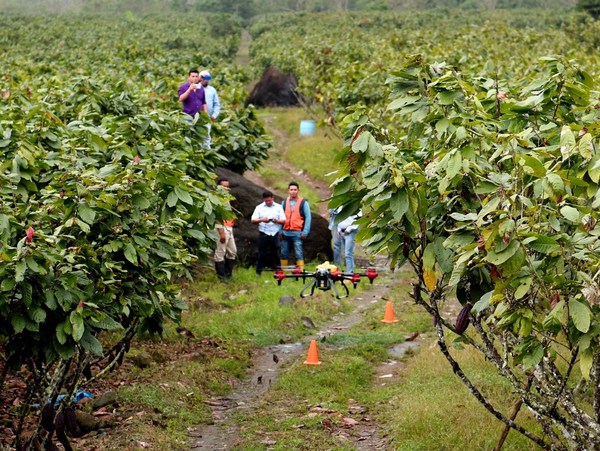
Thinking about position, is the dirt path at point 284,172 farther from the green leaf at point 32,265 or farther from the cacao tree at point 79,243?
the green leaf at point 32,265

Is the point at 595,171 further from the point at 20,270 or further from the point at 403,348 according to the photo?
the point at 403,348

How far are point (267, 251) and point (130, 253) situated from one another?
33.5 feet

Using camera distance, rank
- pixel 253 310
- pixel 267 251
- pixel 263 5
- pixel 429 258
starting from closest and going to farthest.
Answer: pixel 429 258 → pixel 253 310 → pixel 267 251 → pixel 263 5

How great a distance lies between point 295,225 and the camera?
Answer: 17.6 meters

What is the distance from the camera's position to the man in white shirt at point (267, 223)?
17516 mm

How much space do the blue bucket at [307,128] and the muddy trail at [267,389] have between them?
18684mm

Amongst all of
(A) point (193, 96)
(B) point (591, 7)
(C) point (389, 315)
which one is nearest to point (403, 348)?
(C) point (389, 315)

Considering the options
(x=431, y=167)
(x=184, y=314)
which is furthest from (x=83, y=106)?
(x=431, y=167)

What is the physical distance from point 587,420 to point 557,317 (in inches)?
52.6

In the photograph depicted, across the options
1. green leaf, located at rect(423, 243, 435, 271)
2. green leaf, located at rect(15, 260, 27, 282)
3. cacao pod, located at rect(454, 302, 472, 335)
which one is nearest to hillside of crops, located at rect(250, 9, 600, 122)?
green leaf, located at rect(423, 243, 435, 271)

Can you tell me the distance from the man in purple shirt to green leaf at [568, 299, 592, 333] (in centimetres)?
1358

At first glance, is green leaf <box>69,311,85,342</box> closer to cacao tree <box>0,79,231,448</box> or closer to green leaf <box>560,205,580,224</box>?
cacao tree <box>0,79,231,448</box>

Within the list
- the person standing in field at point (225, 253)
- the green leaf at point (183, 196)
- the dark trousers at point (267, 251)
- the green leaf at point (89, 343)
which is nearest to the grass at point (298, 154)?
the dark trousers at point (267, 251)

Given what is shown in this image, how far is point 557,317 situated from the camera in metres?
5.62
